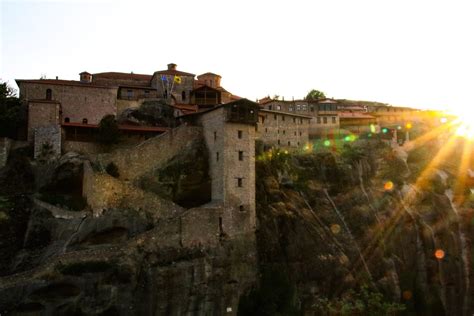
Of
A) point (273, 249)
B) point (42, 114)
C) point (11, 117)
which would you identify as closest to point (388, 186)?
point (273, 249)

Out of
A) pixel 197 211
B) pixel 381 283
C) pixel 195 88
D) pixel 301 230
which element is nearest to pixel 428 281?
pixel 381 283

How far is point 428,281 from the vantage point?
59.3 m

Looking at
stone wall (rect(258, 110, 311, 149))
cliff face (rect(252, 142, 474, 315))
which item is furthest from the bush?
stone wall (rect(258, 110, 311, 149))

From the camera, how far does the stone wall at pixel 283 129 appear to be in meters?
67.5

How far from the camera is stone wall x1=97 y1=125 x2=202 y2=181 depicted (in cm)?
4869

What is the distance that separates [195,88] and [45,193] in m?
27.3

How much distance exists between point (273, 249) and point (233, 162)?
8.46 meters

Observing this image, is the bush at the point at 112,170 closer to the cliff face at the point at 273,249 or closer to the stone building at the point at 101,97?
the cliff face at the point at 273,249

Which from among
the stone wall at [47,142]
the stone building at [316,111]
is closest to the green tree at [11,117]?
the stone wall at [47,142]

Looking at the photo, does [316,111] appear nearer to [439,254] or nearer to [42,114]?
[439,254]

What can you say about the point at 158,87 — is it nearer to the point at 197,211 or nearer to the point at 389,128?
the point at 197,211

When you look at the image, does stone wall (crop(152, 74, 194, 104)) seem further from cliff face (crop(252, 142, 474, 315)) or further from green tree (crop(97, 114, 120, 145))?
cliff face (crop(252, 142, 474, 315))

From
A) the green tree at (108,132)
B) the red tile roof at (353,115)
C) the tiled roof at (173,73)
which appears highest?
the tiled roof at (173,73)

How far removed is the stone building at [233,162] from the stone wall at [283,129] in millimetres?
15508
